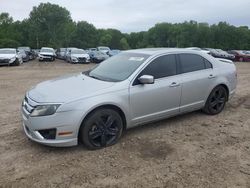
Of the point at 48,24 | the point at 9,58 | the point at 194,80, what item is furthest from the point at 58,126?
the point at 48,24

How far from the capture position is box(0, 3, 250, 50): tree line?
70062mm

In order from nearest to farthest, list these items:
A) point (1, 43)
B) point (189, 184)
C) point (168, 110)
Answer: point (189, 184), point (168, 110), point (1, 43)

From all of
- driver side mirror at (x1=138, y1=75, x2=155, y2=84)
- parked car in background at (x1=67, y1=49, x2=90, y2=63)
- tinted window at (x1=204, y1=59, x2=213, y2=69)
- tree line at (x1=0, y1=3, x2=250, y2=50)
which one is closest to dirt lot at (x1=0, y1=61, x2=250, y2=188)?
driver side mirror at (x1=138, y1=75, x2=155, y2=84)

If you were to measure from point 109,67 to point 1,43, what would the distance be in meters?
65.8

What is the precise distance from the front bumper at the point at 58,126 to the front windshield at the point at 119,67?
1137 millimetres

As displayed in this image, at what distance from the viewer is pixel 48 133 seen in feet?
14.6

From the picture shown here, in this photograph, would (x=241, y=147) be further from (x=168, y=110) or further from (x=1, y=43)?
(x=1, y=43)

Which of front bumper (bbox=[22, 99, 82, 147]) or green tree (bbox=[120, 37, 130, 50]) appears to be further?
green tree (bbox=[120, 37, 130, 50])

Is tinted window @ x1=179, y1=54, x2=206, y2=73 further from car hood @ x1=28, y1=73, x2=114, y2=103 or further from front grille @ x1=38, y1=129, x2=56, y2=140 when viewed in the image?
front grille @ x1=38, y1=129, x2=56, y2=140

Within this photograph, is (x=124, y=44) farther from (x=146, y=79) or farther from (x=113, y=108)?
(x=113, y=108)

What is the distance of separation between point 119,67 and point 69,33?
258 ft

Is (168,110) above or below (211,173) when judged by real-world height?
above

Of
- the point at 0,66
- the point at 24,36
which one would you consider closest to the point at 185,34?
the point at 24,36

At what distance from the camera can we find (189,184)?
3736 mm
